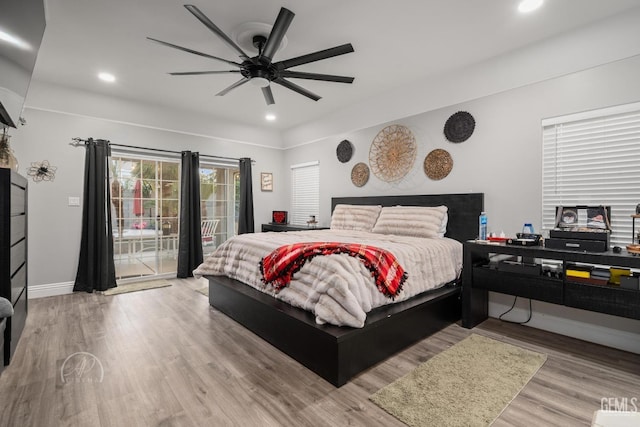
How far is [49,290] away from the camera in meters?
3.85

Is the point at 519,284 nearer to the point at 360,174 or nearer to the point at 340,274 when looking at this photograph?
the point at 340,274

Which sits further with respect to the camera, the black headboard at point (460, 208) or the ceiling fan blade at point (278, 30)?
the black headboard at point (460, 208)

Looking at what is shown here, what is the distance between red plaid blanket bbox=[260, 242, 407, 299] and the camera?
219 centimetres

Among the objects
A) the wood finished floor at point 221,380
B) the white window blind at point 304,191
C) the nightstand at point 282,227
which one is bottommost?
the wood finished floor at point 221,380

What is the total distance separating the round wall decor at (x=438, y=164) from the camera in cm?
358

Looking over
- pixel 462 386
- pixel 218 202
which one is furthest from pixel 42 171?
pixel 462 386

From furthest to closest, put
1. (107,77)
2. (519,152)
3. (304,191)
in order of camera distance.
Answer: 1. (304,191)
2. (107,77)
3. (519,152)

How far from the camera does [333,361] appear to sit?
1.90 meters

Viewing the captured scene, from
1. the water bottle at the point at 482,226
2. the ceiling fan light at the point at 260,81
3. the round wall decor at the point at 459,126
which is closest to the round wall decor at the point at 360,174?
the round wall decor at the point at 459,126

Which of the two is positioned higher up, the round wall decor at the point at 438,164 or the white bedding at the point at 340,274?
the round wall decor at the point at 438,164

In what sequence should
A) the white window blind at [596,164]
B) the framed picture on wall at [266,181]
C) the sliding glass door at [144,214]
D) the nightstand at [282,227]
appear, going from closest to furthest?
1. the white window blind at [596,164]
2. the sliding glass door at [144,214]
3. the nightstand at [282,227]
4. the framed picture on wall at [266,181]

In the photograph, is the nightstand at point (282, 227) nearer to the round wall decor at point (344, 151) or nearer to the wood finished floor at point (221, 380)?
the round wall decor at point (344, 151)

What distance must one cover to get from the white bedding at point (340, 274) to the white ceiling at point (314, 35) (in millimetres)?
1870

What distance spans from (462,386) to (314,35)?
2.91 metres
